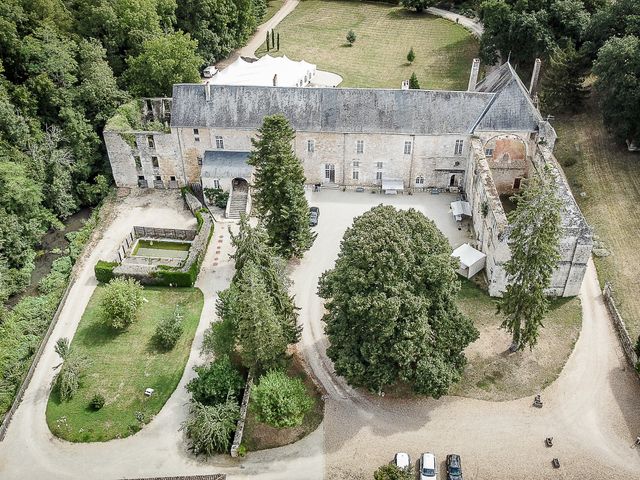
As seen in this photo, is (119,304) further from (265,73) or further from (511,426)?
(265,73)

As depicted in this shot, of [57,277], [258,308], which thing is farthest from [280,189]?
[57,277]

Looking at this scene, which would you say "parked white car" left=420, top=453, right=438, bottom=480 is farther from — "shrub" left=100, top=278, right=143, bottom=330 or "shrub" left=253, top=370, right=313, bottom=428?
"shrub" left=100, top=278, right=143, bottom=330

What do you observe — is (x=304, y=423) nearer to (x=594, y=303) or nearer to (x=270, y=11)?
(x=594, y=303)

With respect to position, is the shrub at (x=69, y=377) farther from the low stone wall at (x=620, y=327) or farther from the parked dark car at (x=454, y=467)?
the low stone wall at (x=620, y=327)

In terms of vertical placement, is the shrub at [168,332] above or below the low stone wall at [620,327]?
below

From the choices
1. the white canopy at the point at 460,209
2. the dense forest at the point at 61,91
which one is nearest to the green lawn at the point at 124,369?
the dense forest at the point at 61,91

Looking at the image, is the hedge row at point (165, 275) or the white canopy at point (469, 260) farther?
the hedge row at point (165, 275)
